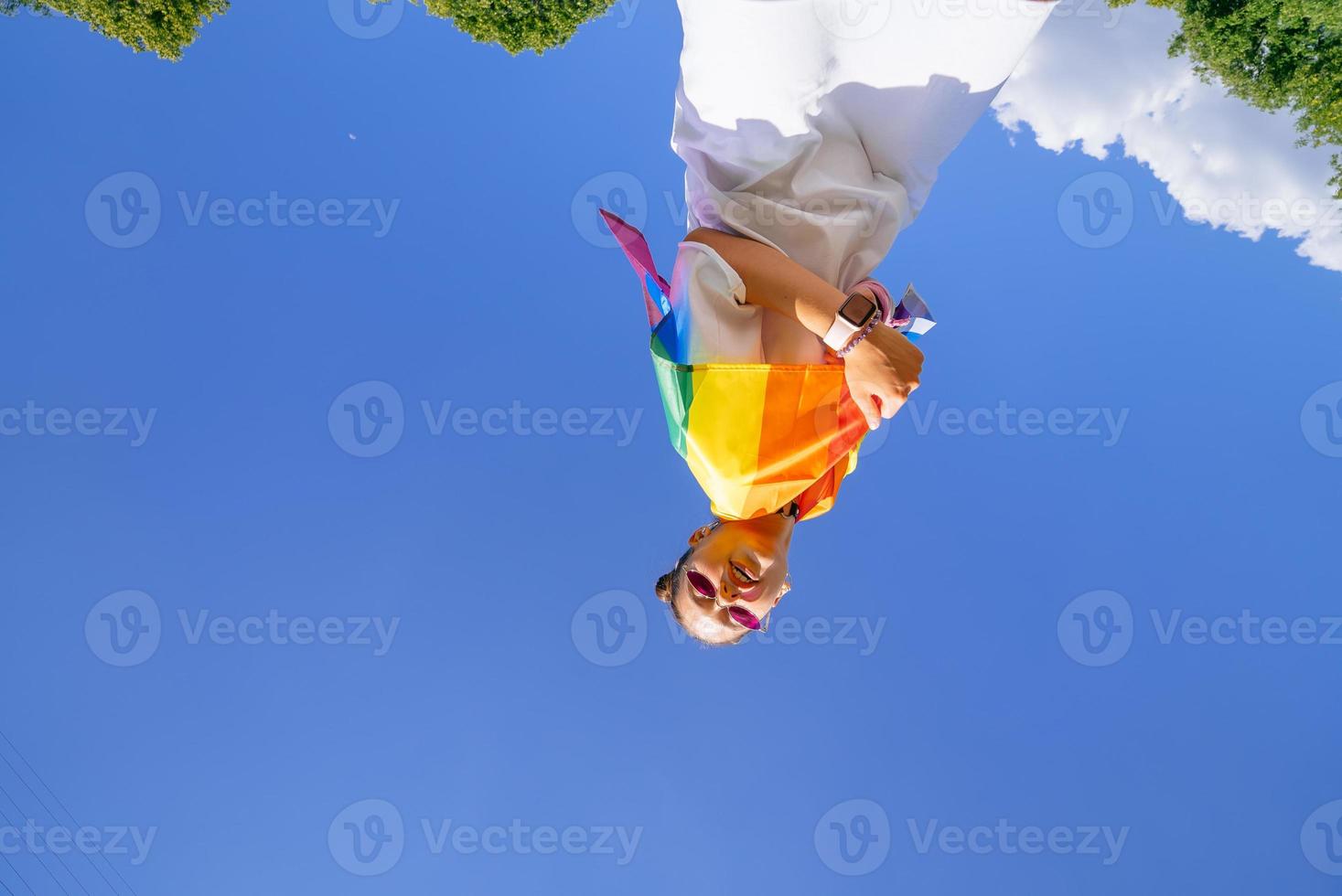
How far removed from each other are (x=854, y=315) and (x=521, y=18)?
10232 millimetres

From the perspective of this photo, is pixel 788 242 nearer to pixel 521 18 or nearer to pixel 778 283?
pixel 778 283

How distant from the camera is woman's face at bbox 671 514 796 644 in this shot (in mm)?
→ 2936

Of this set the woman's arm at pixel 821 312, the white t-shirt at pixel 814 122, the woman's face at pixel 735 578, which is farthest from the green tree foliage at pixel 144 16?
the woman's face at pixel 735 578

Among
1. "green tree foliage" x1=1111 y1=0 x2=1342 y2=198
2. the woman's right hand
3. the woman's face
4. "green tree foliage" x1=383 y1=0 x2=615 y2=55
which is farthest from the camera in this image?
"green tree foliage" x1=383 y1=0 x2=615 y2=55

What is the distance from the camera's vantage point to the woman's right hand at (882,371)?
256 centimetres

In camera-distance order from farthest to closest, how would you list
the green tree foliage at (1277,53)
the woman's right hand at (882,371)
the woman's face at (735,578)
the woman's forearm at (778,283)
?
the green tree foliage at (1277,53) < the woman's face at (735,578) < the woman's forearm at (778,283) < the woman's right hand at (882,371)

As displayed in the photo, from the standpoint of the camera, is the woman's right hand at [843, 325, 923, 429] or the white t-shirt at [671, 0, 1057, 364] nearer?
the woman's right hand at [843, 325, 923, 429]

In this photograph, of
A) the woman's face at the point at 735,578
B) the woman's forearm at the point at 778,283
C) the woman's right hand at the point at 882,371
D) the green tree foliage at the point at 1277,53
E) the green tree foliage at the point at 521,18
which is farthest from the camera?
the green tree foliage at the point at 521,18

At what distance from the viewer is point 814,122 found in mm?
2977

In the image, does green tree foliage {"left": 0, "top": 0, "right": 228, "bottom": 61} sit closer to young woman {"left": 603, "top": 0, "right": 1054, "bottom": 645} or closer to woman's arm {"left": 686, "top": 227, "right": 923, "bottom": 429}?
young woman {"left": 603, "top": 0, "right": 1054, "bottom": 645}

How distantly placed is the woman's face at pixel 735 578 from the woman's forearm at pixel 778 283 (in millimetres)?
980

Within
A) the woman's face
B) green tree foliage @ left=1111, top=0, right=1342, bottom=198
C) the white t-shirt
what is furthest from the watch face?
green tree foliage @ left=1111, top=0, right=1342, bottom=198

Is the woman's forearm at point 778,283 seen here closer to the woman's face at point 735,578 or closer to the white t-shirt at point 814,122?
the white t-shirt at point 814,122

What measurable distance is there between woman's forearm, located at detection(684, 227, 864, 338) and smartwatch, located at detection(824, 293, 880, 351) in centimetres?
5
